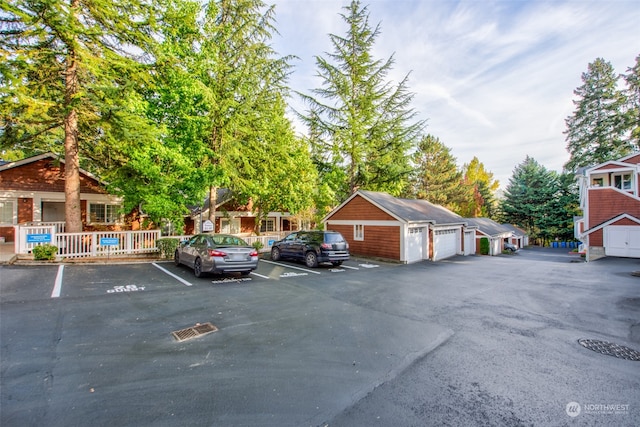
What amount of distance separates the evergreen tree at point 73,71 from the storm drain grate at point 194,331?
9.49 m

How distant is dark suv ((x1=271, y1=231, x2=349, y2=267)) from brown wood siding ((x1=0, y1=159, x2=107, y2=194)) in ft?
42.4

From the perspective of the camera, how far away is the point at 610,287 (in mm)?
9719

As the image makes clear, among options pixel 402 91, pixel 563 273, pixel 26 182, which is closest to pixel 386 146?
pixel 402 91

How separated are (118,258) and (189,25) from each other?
1125 centimetres

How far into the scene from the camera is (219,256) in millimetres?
9398

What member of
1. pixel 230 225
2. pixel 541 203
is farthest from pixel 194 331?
pixel 541 203

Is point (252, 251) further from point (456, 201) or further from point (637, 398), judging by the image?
point (456, 201)

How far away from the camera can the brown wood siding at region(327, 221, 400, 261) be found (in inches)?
651

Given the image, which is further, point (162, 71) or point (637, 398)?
point (162, 71)

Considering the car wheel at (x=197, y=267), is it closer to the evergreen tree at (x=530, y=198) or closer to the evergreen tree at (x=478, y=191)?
the evergreen tree at (x=478, y=191)

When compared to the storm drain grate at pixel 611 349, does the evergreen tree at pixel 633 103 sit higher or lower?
higher

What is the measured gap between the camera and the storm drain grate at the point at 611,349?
15.1ft

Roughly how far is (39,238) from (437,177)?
A: 136ft

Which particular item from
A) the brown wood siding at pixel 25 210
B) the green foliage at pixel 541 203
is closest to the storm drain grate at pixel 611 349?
the brown wood siding at pixel 25 210
